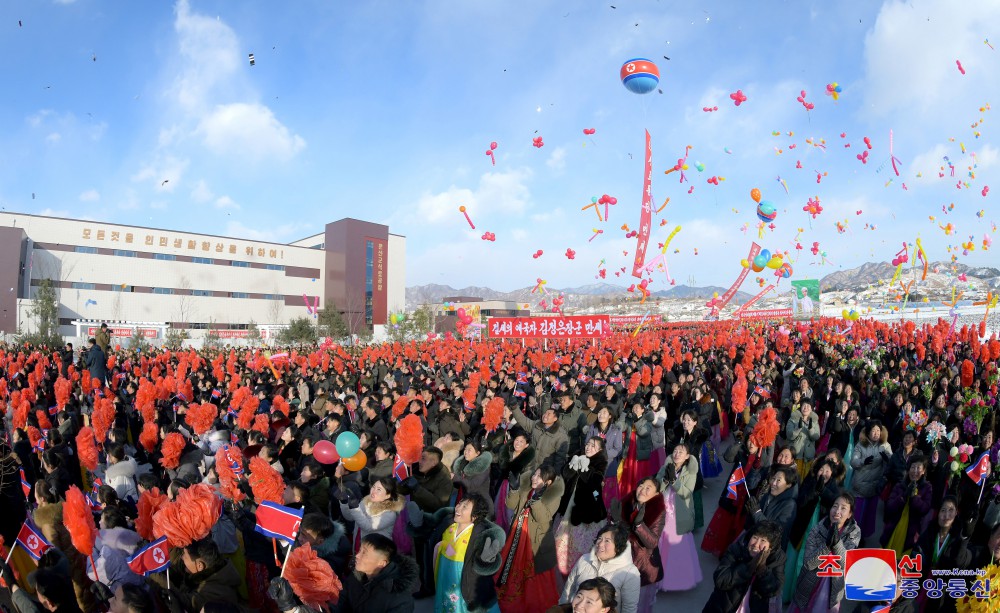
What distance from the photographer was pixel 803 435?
5875 mm

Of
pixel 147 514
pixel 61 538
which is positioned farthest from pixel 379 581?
pixel 61 538

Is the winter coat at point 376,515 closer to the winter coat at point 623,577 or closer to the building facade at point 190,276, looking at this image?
the winter coat at point 623,577

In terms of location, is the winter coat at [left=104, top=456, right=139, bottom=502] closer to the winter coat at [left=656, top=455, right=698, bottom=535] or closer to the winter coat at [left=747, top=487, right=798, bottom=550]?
the winter coat at [left=656, top=455, right=698, bottom=535]

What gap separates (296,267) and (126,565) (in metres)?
46.1

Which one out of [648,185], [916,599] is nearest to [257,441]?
[916,599]

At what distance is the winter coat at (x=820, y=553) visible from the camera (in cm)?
348

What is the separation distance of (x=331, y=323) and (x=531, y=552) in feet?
130

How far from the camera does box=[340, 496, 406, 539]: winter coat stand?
12.4 ft

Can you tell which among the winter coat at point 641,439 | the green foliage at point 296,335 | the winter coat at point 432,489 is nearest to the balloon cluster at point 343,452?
the winter coat at point 432,489

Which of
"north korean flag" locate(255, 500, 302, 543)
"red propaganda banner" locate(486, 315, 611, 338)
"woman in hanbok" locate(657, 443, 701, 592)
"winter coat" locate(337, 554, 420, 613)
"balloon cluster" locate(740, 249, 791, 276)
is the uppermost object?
"balloon cluster" locate(740, 249, 791, 276)

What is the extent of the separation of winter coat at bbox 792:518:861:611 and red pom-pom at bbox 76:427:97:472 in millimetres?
6487

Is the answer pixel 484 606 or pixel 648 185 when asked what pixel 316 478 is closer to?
pixel 484 606

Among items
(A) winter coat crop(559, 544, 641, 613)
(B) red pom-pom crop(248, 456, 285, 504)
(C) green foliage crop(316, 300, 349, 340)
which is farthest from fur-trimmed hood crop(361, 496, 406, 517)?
(C) green foliage crop(316, 300, 349, 340)

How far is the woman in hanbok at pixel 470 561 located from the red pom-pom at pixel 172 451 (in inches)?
139
